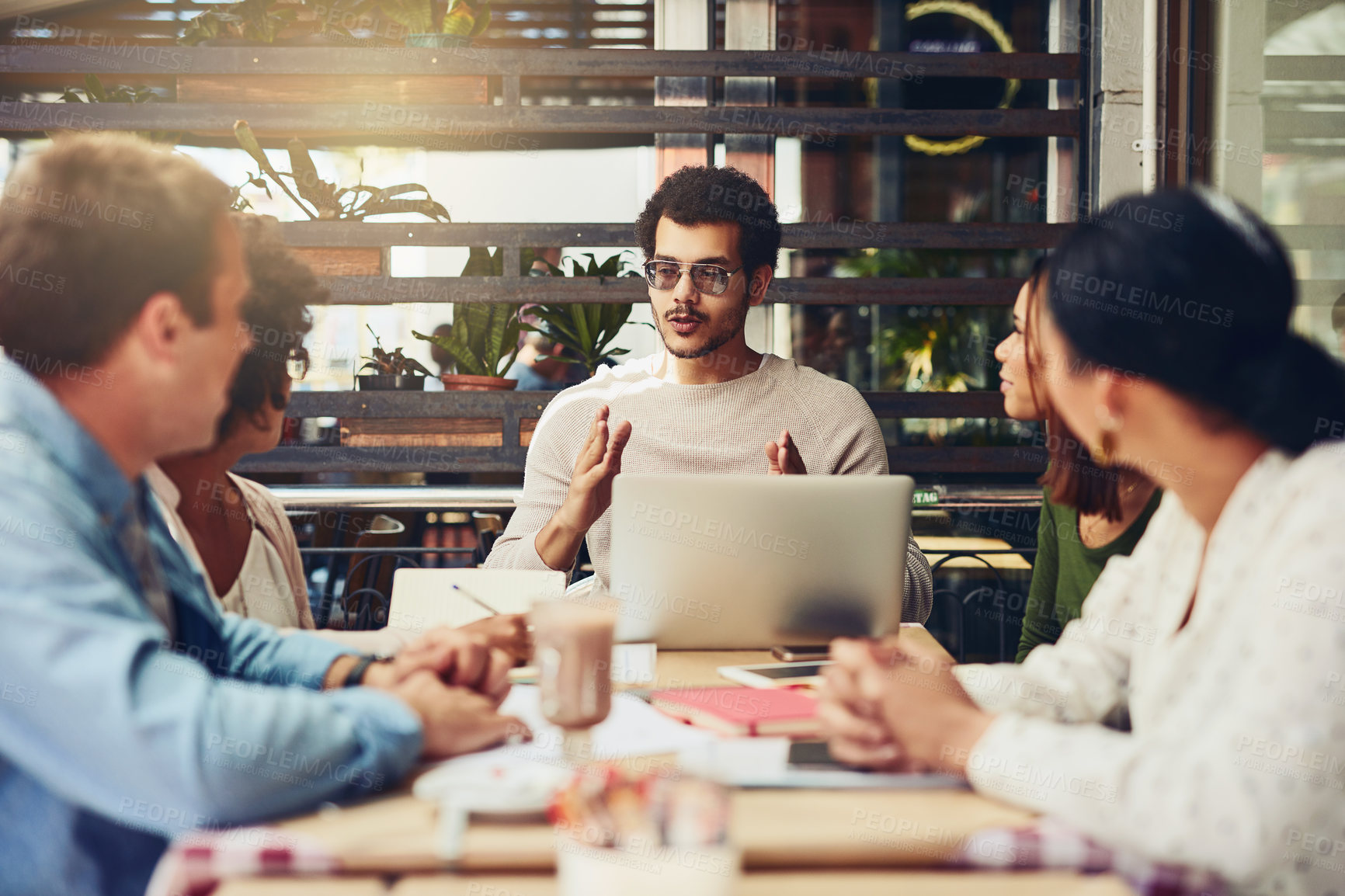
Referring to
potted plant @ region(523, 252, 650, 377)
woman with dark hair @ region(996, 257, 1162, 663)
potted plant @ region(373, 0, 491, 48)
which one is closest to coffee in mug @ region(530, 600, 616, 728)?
woman with dark hair @ region(996, 257, 1162, 663)

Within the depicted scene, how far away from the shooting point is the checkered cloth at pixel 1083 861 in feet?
2.63

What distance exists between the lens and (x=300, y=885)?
2.63 feet

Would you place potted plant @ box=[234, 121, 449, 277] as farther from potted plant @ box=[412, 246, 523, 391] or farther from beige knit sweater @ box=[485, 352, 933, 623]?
beige knit sweater @ box=[485, 352, 933, 623]

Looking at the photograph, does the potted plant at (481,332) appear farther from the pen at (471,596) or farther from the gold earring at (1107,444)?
the gold earring at (1107,444)

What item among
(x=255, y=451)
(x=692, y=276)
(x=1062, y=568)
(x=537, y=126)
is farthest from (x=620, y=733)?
(x=537, y=126)

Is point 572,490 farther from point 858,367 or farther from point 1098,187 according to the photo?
point 1098,187

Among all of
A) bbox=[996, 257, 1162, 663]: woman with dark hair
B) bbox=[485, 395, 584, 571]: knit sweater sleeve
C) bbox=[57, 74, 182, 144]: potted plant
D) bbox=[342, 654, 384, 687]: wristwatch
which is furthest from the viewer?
bbox=[57, 74, 182, 144]: potted plant

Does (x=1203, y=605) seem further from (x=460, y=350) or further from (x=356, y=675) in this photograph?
(x=460, y=350)

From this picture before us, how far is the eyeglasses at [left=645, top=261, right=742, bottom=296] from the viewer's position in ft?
8.12

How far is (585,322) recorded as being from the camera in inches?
132

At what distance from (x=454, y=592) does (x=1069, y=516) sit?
3.87ft

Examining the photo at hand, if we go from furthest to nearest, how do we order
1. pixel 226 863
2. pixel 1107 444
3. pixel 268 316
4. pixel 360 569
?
pixel 360 569
pixel 268 316
pixel 1107 444
pixel 226 863

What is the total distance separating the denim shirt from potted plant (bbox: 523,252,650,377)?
93.4 inches

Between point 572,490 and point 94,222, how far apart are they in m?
1.20
